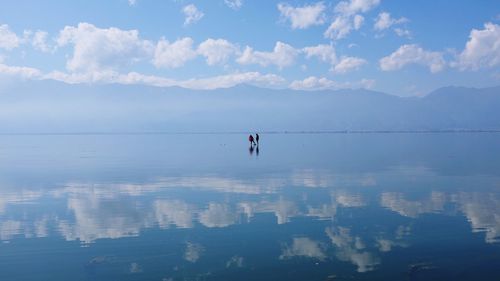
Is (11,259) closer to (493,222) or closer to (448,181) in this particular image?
(493,222)

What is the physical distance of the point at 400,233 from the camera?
19.9 m

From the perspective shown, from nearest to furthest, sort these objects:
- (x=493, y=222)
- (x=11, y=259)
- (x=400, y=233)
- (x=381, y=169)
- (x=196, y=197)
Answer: (x=11, y=259) → (x=400, y=233) → (x=493, y=222) → (x=196, y=197) → (x=381, y=169)

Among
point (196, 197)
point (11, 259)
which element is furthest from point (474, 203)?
point (11, 259)

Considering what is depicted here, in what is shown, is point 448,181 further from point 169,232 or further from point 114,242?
point 114,242

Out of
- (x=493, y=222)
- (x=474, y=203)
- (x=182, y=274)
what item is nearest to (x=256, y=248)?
(x=182, y=274)

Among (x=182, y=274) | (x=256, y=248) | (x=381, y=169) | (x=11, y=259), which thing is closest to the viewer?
(x=182, y=274)

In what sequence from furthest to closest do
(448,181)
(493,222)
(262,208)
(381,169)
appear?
(381,169) → (448,181) → (262,208) → (493,222)

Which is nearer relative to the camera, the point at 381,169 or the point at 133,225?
the point at 133,225

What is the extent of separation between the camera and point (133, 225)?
2184 cm

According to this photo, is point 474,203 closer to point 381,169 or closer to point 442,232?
point 442,232

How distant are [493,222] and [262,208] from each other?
37.2 ft

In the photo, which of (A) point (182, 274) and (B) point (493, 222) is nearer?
(A) point (182, 274)

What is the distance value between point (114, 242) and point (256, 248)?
579cm


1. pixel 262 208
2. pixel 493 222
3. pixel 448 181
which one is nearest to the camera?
pixel 493 222
